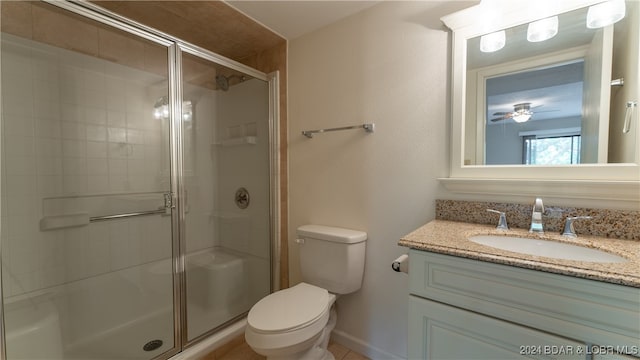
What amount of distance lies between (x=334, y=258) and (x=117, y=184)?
148 centimetres

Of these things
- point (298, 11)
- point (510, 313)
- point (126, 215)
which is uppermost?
point (298, 11)

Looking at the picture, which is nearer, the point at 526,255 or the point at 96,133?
the point at 526,255

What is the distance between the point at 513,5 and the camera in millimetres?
1112

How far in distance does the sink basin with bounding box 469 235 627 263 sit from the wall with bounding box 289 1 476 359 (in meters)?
0.34

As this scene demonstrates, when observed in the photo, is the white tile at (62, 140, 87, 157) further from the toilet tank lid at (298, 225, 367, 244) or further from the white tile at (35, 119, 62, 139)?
the toilet tank lid at (298, 225, 367, 244)

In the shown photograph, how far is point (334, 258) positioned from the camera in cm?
151

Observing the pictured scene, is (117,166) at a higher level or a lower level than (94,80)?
lower

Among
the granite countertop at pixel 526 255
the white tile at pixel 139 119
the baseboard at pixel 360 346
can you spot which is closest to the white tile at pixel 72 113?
the white tile at pixel 139 119

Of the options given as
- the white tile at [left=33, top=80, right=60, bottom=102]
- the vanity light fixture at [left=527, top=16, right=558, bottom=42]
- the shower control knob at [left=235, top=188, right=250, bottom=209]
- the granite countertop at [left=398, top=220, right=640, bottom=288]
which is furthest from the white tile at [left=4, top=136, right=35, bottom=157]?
the vanity light fixture at [left=527, top=16, right=558, bottom=42]

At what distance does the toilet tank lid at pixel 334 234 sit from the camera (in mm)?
1479

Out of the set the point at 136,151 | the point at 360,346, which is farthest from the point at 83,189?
the point at 360,346

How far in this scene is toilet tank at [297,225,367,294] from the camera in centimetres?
148

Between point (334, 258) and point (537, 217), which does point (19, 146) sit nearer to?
point (334, 258)

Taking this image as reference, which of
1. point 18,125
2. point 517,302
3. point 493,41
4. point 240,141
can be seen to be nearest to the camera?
point 517,302
